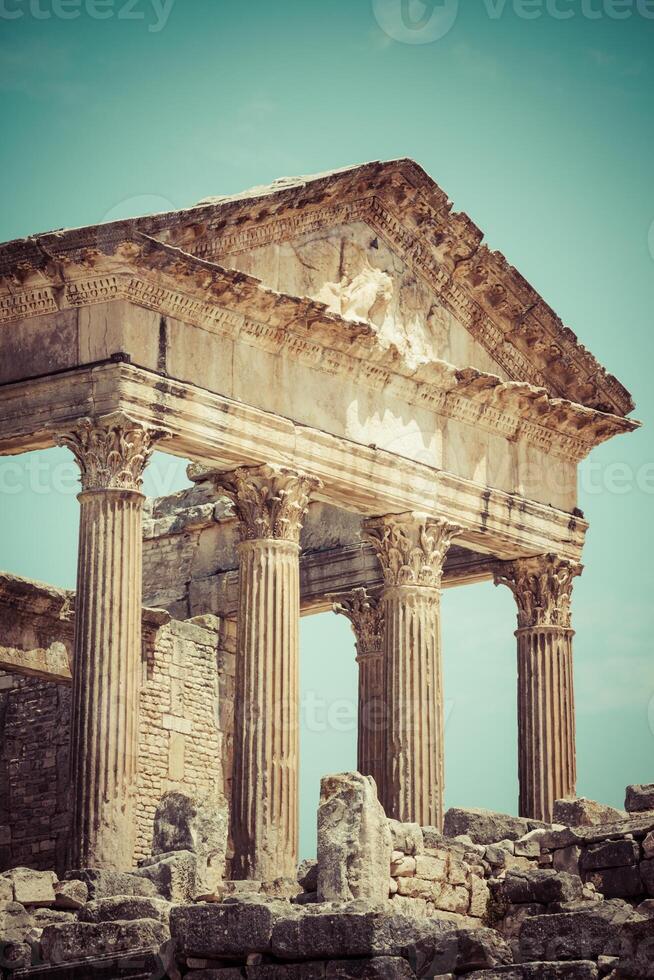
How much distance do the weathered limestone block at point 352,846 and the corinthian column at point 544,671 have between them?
1269 cm

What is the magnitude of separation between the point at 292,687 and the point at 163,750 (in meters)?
6.23

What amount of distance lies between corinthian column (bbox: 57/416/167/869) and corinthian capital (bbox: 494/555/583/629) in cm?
930

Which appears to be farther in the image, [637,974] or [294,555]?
[294,555]

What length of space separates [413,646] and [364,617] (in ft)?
15.3

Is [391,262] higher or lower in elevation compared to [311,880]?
higher

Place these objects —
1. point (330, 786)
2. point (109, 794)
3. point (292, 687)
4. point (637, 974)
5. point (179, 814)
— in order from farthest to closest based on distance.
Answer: point (292, 687), point (109, 794), point (179, 814), point (330, 786), point (637, 974)

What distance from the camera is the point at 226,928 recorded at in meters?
20.2

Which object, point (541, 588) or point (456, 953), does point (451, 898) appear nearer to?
Answer: point (456, 953)

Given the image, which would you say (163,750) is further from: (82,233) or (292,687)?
(82,233)

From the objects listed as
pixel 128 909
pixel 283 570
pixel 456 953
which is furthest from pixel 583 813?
pixel 456 953

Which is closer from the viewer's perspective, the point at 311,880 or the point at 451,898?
the point at 311,880

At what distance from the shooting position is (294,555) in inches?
1252

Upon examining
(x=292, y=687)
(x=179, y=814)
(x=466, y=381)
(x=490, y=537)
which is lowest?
(x=179, y=814)

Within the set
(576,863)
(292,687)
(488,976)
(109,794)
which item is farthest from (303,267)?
(488,976)
